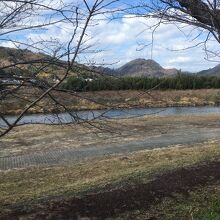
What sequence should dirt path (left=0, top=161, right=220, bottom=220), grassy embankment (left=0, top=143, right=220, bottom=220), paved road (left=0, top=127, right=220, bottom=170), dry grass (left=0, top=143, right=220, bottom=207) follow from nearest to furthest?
dirt path (left=0, top=161, right=220, bottom=220)
grassy embankment (left=0, top=143, right=220, bottom=220)
dry grass (left=0, top=143, right=220, bottom=207)
paved road (left=0, top=127, right=220, bottom=170)

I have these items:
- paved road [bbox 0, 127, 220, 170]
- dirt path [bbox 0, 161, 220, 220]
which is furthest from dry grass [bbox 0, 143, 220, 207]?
paved road [bbox 0, 127, 220, 170]

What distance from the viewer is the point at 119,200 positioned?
9.13 m

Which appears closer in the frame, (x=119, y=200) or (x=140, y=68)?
(x=140, y=68)

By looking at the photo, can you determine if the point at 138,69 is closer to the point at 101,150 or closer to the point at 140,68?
the point at 140,68

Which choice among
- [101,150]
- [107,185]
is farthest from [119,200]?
[101,150]

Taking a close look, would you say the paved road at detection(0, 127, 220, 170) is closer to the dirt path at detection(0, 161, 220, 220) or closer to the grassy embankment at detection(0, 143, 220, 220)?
the grassy embankment at detection(0, 143, 220, 220)

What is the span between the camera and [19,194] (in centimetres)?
1111

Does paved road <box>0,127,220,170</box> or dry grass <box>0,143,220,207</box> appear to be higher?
dry grass <box>0,143,220,207</box>

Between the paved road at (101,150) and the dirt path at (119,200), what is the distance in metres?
7.72

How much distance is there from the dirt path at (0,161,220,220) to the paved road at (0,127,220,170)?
7.72m

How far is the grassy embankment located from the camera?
28.4 feet

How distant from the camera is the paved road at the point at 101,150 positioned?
1812 cm

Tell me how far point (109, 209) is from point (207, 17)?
11.3ft

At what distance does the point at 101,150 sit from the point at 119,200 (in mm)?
11081
